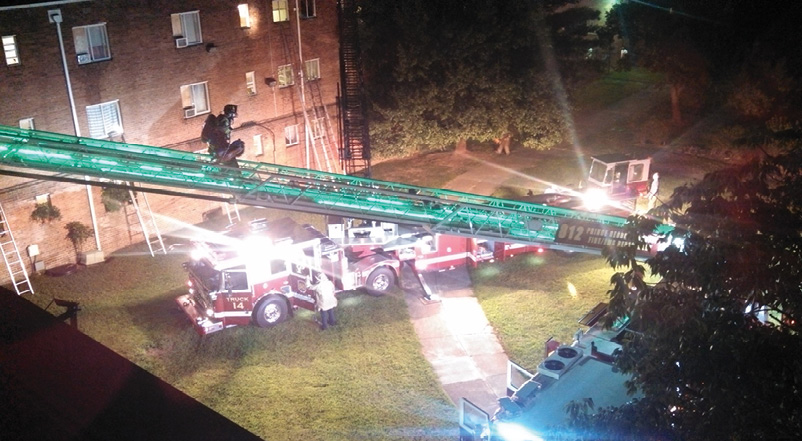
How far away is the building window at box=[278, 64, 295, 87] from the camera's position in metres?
24.0

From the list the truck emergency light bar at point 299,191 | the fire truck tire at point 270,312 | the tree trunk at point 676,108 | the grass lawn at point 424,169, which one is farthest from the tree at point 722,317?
the tree trunk at point 676,108

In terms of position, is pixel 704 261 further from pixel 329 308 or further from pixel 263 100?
pixel 263 100

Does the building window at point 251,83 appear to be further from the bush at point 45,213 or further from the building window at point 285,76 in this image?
the bush at point 45,213

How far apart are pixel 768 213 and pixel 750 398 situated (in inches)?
71.5

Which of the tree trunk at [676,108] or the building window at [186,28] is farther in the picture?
the tree trunk at [676,108]

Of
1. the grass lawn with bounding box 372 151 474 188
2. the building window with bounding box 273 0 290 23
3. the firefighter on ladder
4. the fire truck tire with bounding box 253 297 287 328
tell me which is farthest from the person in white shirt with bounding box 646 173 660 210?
the firefighter on ladder

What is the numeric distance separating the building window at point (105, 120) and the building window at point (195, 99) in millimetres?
2170

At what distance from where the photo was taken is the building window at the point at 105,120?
19.3 metres

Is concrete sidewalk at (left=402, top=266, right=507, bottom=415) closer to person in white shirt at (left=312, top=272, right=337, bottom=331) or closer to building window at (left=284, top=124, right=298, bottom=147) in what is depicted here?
person in white shirt at (left=312, top=272, right=337, bottom=331)

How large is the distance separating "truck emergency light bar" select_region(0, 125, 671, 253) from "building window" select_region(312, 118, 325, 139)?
38.6ft

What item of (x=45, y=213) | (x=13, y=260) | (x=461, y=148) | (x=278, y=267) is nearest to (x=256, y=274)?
(x=278, y=267)

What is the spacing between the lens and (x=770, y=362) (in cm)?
621

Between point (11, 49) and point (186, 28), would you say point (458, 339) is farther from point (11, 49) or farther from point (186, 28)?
point (11, 49)

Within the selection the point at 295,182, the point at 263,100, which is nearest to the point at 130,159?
the point at 295,182
